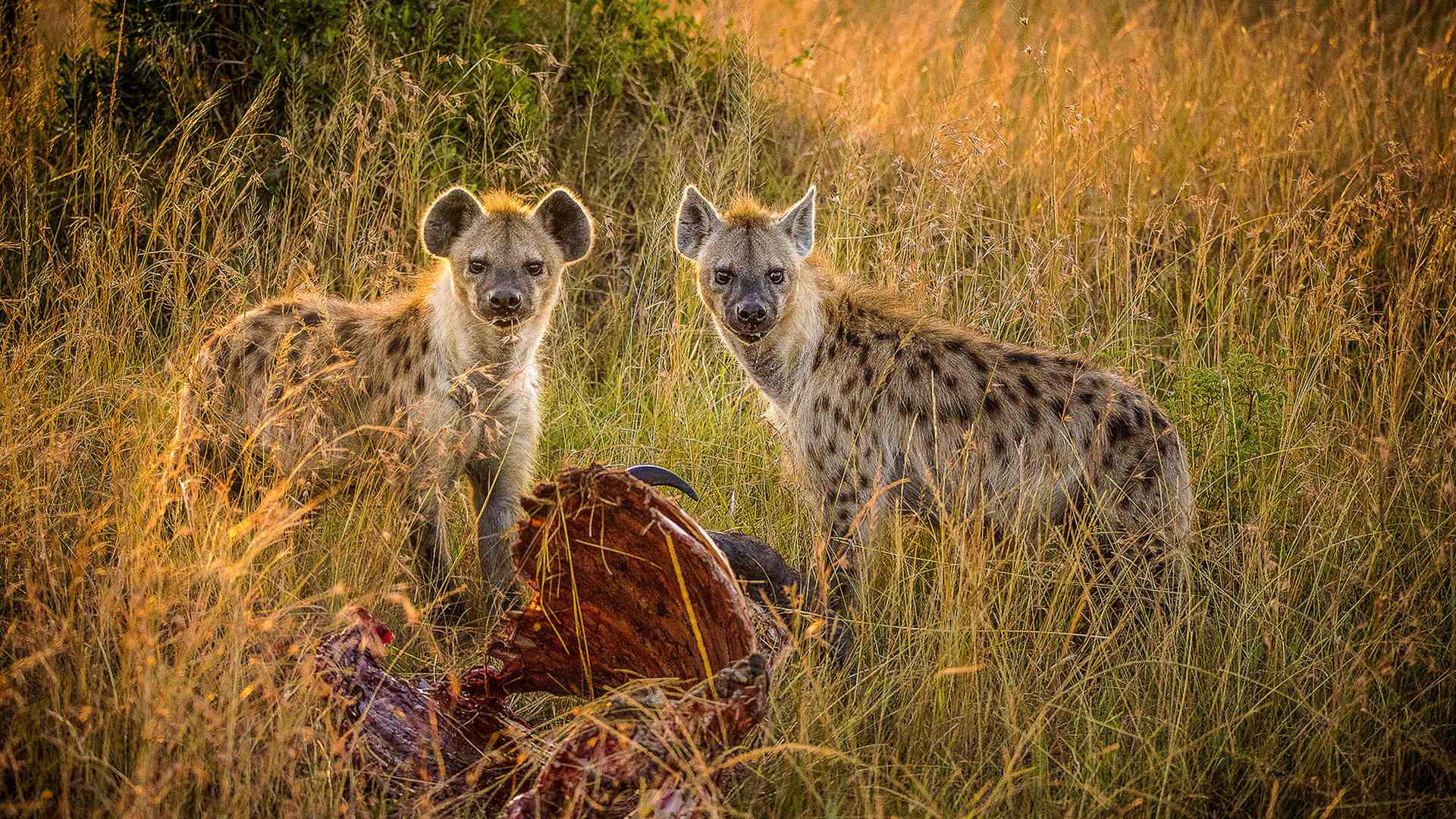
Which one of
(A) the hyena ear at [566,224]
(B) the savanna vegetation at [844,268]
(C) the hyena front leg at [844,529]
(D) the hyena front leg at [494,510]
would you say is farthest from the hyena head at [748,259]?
(D) the hyena front leg at [494,510]

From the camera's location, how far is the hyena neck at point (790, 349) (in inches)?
157

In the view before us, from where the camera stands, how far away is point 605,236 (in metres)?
5.39

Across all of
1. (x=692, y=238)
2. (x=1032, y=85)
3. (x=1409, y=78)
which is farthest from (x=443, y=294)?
(x=1409, y=78)

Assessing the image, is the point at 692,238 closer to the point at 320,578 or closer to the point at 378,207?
the point at 378,207

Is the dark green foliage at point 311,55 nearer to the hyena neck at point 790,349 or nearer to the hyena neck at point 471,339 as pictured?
the hyena neck at point 471,339

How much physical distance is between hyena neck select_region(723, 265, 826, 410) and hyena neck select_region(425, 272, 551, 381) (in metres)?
0.76

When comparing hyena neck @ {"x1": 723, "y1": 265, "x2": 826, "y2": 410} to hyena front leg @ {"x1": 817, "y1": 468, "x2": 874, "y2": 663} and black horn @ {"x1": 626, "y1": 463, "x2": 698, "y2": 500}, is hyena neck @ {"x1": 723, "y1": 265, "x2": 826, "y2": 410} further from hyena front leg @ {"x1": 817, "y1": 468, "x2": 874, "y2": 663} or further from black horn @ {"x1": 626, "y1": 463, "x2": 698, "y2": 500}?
black horn @ {"x1": 626, "y1": 463, "x2": 698, "y2": 500}

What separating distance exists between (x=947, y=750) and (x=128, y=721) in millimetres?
1814

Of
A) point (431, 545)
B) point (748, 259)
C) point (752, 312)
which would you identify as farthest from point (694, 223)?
point (431, 545)

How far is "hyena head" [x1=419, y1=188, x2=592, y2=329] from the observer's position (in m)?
3.89

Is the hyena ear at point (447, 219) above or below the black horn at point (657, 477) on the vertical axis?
above

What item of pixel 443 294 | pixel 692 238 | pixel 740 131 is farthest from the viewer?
pixel 740 131

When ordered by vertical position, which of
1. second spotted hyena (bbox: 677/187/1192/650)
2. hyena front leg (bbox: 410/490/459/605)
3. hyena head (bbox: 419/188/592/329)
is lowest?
hyena front leg (bbox: 410/490/459/605)

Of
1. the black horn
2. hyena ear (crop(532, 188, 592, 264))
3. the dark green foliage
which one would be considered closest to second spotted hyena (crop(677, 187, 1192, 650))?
hyena ear (crop(532, 188, 592, 264))
